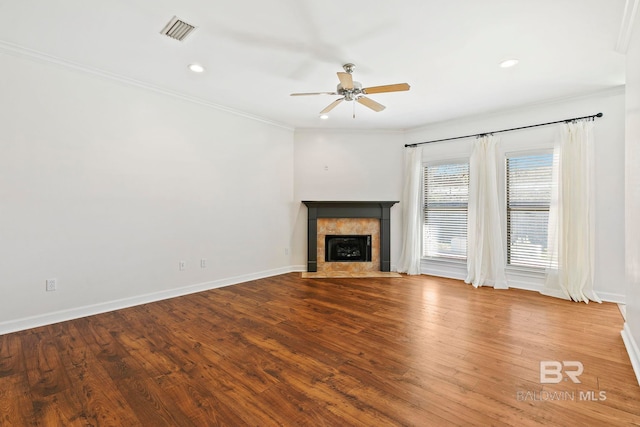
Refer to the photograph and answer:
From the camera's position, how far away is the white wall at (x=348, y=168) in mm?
5520

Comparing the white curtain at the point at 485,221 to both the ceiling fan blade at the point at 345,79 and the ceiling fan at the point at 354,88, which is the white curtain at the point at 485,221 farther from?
the ceiling fan blade at the point at 345,79

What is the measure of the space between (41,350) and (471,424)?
11.0 ft

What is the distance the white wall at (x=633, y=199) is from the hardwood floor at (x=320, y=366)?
8.0 inches

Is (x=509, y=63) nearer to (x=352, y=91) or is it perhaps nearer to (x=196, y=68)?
(x=352, y=91)

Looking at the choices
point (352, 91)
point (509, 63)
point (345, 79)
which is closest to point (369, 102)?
point (352, 91)

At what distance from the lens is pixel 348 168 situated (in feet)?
18.2

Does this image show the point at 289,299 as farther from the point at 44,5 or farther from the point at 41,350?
the point at 44,5

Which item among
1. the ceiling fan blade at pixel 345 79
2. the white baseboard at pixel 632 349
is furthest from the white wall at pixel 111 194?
the white baseboard at pixel 632 349

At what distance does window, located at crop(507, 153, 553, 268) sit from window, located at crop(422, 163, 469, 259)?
2.15ft

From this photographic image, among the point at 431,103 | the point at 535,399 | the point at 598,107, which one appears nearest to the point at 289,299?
the point at 535,399

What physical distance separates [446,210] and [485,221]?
2.38ft

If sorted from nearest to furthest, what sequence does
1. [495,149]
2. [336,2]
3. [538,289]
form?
[336,2] → [538,289] → [495,149]

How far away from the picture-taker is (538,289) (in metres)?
4.11

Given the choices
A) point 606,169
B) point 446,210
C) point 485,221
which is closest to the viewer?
point 606,169
